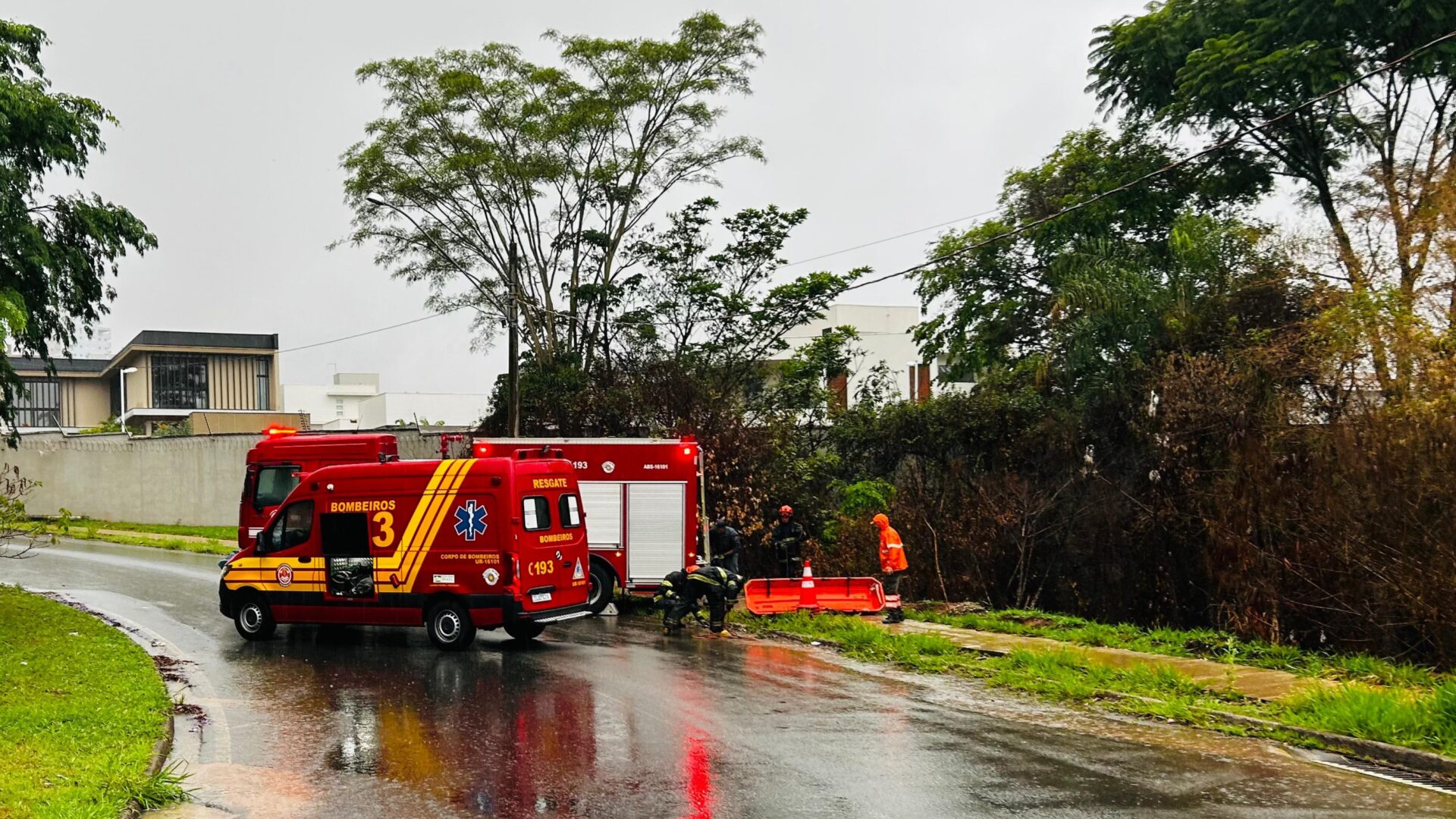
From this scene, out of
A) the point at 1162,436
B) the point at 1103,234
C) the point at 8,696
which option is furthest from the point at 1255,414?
the point at 8,696

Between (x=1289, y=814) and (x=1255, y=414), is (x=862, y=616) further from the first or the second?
(x=1289, y=814)

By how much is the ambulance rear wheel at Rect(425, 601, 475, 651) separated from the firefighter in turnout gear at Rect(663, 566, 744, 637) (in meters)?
3.15

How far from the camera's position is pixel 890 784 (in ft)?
26.6

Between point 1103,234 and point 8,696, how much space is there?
22.5 meters

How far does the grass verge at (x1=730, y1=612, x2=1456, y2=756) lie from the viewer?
9.43 metres

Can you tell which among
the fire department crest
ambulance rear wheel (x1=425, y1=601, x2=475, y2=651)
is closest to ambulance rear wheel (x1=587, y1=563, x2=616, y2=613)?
ambulance rear wheel (x1=425, y1=601, x2=475, y2=651)

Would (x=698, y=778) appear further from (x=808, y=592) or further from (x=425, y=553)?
(x=808, y=592)

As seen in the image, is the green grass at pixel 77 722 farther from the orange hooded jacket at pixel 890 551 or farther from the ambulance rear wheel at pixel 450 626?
the orange hooded jacket at pixel 890 551

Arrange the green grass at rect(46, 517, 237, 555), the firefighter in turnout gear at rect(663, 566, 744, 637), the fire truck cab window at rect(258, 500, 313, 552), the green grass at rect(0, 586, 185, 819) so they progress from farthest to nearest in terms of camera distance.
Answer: the green grass at rect(46, 517, 237, 555), the firefighter in turnout gear at rect(663, 566, 744, 637), the fire truck cab window at rect(258, 500, 313, 552), the green grass at rect(0, 586, 185, 819)

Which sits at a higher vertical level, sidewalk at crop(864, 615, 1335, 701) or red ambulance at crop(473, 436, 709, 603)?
red ambulance at crop(473, 436, 709, 603)

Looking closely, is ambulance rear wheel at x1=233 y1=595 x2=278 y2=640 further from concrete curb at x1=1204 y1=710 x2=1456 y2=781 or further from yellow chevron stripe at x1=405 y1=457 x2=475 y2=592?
concrete curb at x1=1204 y1=710 x2=1456 y2=781

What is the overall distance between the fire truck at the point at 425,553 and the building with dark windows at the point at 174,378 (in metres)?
39.3

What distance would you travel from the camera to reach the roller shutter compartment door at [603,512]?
63.2 feet

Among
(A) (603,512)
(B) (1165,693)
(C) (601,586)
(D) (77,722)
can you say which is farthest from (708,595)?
(D) (77,722)
